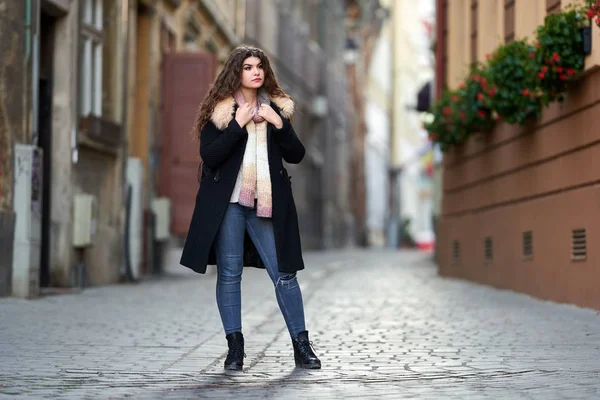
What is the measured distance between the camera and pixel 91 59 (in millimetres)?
17688

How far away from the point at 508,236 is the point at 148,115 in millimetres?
6868

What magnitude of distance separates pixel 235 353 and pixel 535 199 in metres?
7.91

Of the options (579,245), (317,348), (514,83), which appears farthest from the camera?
(514,83)

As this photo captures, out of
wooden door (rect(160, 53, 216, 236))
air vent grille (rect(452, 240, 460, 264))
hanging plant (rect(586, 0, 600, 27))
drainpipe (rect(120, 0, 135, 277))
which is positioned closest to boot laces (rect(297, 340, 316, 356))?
hanging plant (rect(586, 0, 600, 27))

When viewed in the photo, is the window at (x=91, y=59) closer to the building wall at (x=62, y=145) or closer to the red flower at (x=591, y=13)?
the building wall at (x=62, y=145)

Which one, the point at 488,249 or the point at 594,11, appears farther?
the point at 488,249

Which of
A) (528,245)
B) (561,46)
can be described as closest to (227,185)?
(561,46)

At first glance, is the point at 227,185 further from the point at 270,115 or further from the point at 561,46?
the point at 561,46

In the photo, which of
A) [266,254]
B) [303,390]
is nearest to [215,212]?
[266,254]

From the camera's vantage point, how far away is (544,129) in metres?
14.5

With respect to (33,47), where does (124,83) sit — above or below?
above

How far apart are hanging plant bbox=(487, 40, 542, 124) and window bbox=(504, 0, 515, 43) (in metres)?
2.10

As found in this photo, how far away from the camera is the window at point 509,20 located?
54.6ft

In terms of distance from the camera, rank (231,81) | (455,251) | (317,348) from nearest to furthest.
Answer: (231,81), (317,348), (455,251)
